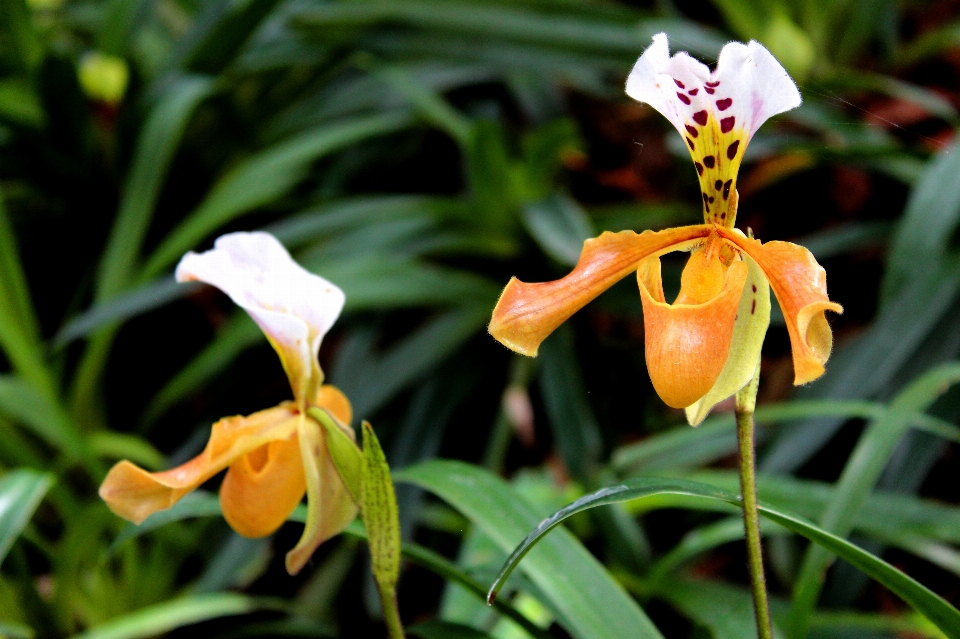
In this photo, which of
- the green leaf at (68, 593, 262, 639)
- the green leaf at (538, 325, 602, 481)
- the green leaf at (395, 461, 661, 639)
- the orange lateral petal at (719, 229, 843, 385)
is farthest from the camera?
the green leaf at (538, 325, 602, 481)

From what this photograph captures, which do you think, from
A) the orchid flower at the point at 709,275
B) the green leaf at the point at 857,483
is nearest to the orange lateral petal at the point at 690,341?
the orchid flower at the point at 709,275

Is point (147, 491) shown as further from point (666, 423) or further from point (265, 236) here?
point (666, 423)

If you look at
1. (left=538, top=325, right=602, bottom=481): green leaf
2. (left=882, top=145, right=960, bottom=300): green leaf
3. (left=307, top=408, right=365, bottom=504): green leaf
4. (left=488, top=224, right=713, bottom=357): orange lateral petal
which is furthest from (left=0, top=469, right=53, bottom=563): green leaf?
(left=882, top=145, right=960, bottom=300): green leaf

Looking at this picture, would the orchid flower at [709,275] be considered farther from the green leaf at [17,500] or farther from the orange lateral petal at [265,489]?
the green leaf at [17,500]

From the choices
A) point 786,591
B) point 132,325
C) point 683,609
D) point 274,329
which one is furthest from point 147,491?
point 132,325

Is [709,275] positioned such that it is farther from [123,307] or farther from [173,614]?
[123,307]

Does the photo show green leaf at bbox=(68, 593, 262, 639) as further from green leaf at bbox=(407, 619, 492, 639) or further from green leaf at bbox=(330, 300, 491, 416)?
green leaf at bbox=(407, 619, 492, 639)

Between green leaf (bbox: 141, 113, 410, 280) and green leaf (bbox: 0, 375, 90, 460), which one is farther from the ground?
green leaf (bbox: 141, 113, 410, 280)
